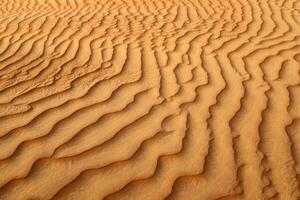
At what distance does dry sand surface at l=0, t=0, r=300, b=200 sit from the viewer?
2680 mm

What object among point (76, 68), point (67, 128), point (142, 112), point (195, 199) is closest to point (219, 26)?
point (76, 68)

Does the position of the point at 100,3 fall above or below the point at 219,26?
above

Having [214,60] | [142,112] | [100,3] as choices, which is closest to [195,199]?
[142,112]

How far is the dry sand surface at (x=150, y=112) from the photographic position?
2680mm

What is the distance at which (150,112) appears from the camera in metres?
3.53

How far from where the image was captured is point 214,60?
4.75 meters

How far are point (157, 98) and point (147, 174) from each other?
117 centimetres

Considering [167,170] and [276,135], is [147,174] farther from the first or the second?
[276,135]

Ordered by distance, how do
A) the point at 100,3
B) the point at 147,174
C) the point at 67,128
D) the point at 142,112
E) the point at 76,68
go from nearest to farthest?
the point at 147,174, the point at 67,128, the point at 142,112, the point at 76,68, the point at 100,3

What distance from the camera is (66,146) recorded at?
3.02 meters

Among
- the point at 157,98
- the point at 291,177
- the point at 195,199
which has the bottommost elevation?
the point at 291,177

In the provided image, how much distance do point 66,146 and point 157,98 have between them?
113 centimetres

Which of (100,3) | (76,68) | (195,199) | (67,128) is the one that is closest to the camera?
(195,199)

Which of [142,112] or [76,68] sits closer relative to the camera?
[142,112]
